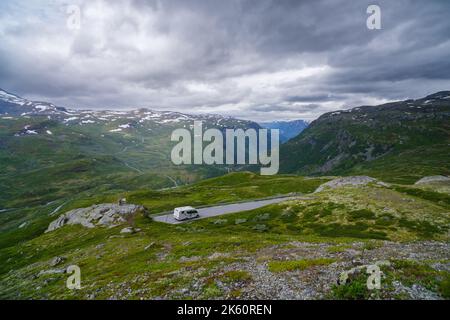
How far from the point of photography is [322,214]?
68.6 m

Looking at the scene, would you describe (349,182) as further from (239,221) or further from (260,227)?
(260,227)

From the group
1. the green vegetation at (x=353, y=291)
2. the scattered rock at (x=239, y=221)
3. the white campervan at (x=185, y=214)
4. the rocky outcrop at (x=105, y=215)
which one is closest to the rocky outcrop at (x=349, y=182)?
the scattered rock at (x=239, y=221)

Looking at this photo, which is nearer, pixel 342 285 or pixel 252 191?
pixel 342 285

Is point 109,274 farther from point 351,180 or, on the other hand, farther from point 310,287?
point 351,180

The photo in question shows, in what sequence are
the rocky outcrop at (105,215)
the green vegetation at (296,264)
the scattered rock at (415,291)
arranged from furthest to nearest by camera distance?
the rocky outcrop at (105,215), the green vegetation at (296,264), the scattered rock at (415,291)

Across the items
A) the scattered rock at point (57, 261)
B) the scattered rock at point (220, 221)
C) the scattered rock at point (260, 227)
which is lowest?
the scattered rock at point (57, 261)

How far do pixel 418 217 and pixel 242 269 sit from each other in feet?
149

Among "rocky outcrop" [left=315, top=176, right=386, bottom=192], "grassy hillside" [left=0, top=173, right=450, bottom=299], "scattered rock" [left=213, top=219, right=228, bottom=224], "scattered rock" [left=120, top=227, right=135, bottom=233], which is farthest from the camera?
"rocky outcrop" [left=315, top=176, right=386, bottom=192]

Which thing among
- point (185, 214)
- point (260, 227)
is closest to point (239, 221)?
point (260, 227)

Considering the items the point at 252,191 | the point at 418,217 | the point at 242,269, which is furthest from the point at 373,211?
the point at 252,191

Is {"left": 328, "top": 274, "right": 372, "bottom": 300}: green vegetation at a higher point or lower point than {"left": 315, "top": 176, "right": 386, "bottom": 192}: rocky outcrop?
higher

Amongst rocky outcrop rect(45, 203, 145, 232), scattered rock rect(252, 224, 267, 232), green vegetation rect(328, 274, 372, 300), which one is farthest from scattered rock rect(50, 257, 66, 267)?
green vegetation rect(328, 274, 372, 300)

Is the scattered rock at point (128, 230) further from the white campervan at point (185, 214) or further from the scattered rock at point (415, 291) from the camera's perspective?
the scattered rock at point (415, 291)

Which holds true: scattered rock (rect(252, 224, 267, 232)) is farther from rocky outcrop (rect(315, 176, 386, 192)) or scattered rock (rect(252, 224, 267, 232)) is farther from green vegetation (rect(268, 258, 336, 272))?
rocky outcrop (rect(315, 176, 386, 192))
